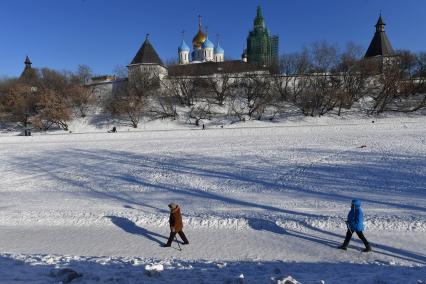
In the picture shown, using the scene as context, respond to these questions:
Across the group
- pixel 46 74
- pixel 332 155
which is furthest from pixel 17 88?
pixel 332 155

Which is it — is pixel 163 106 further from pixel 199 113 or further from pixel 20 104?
pixel 20 104

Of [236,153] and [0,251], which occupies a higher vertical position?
[236,153]

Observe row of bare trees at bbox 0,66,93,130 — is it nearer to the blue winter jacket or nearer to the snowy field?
the snowy field

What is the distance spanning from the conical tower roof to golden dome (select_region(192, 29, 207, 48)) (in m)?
35.2

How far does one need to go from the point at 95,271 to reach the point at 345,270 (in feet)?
15.3

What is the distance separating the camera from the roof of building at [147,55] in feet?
158

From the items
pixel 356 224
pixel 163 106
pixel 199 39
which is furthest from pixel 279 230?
pixel 199 39

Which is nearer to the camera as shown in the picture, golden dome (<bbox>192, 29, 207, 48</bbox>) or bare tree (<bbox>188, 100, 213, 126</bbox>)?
bare tree (<bbox>188, 100, 213, 126</bbox>)

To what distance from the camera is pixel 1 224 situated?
10.6 metres

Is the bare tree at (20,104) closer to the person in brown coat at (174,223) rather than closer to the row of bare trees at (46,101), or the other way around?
the row of bare trees at (46,101)

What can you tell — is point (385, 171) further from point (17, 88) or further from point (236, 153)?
point (17, 88)

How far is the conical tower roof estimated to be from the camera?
46.4m

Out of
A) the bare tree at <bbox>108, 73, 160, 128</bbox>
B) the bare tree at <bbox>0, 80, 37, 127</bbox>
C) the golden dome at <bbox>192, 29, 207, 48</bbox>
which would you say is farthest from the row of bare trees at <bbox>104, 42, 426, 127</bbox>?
the golden dome at <bbox>192, 29, 207, 48</bbox>

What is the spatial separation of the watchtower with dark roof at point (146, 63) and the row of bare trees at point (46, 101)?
6834 mm
